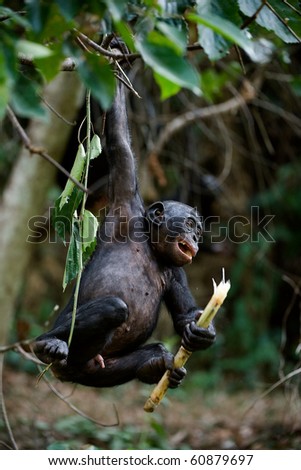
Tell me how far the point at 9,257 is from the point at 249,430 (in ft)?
9.67

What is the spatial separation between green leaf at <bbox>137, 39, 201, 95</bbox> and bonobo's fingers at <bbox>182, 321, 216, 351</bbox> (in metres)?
1.71

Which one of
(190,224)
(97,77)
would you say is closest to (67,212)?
(190,224)

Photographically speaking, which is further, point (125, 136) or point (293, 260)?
point (293, 260)

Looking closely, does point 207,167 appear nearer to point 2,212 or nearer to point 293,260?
point 293,260

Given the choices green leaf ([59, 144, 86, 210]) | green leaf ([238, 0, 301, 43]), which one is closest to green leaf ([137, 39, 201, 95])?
green leaf ([238, 0, 301, 43])

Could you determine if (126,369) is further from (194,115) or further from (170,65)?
(194,115)

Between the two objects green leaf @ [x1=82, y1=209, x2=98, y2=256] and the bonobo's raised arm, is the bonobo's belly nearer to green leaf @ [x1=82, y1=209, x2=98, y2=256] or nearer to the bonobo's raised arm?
the bonobo's raised arm

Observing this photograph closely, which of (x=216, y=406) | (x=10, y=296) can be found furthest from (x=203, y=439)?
(x=10, y=296)

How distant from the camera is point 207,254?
10602 millimetres

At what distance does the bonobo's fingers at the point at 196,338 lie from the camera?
326 centimetres

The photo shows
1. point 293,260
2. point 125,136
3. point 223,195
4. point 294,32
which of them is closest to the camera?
point 294,32

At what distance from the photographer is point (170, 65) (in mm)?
1744

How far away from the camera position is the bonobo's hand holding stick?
2882 millimetres

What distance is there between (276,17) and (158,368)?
167 centimetres
